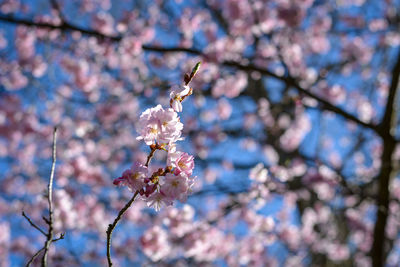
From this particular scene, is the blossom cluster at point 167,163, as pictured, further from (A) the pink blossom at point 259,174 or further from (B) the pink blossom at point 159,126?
(A) the pink blossom at point 259,174

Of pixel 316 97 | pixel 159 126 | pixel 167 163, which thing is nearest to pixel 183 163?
pixel 167 163

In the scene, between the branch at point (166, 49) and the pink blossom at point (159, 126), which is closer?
the pink blossom at point (159, 126)

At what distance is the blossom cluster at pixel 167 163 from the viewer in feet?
4.31

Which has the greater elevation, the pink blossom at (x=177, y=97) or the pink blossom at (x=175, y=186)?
the pink blossom at (x=177, y=97)

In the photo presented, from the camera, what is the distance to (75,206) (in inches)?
233

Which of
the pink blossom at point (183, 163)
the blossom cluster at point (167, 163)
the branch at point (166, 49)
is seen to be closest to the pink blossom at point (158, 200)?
the blossom cluster at point (167, 163)

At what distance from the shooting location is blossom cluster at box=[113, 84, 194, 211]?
131 centimetres

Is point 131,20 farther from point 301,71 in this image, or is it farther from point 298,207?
point 298,207

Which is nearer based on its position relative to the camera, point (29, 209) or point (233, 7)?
point (233, 7)

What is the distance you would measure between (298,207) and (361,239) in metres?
1.45

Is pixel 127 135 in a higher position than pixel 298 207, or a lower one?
higher

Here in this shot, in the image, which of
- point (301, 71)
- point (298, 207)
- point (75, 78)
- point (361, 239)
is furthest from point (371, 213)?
point (75, 78)

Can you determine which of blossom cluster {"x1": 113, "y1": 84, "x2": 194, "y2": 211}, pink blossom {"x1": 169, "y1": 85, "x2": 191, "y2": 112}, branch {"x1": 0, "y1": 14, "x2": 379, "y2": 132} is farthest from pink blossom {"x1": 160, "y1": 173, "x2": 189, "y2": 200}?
branch {"x1": 0, "y1": 14, "x2": 379, "y2": 132}

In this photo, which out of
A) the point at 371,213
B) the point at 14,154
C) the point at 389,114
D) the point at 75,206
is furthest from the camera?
the point at 14,154
